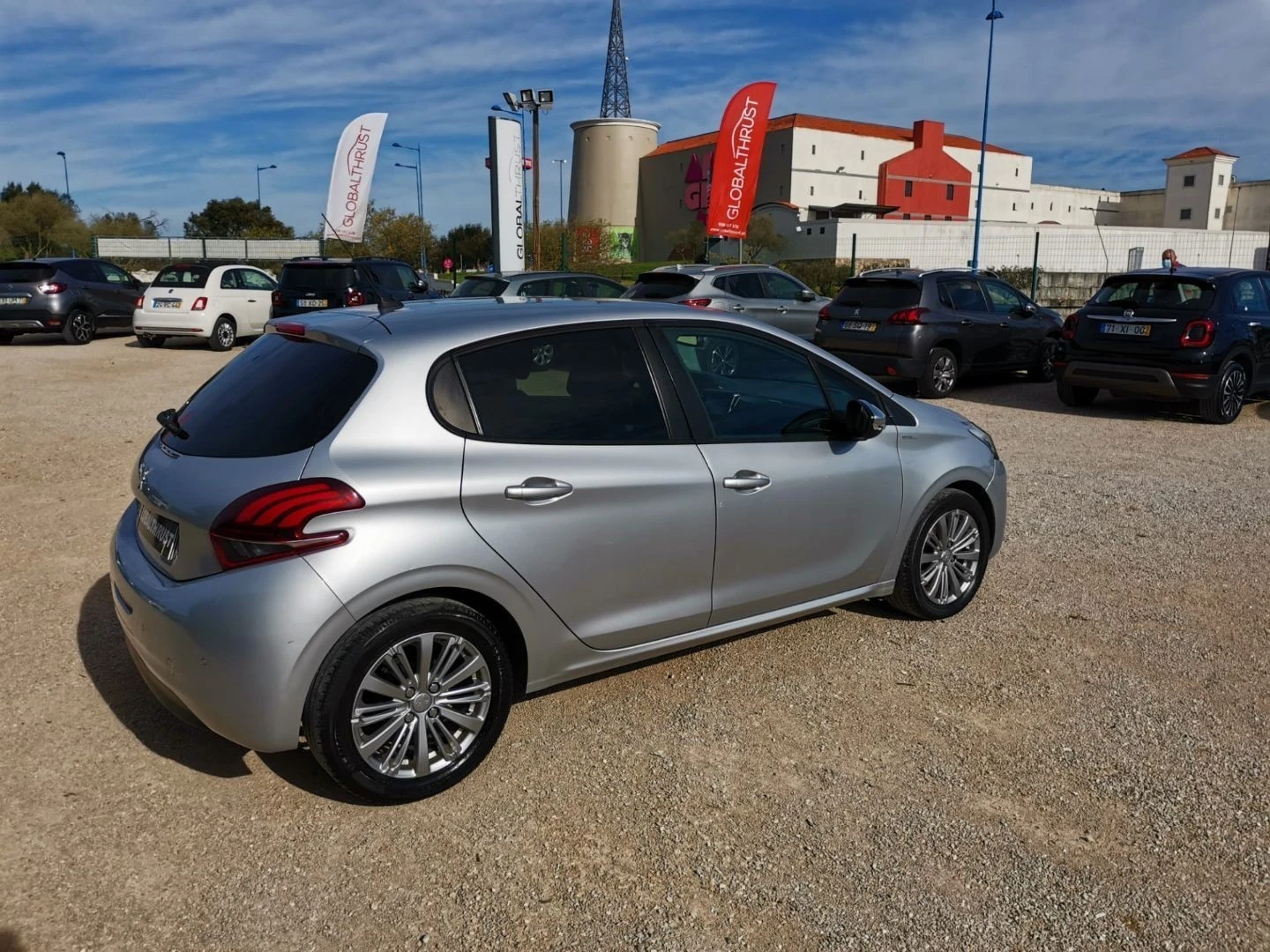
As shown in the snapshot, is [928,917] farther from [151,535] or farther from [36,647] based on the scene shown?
[36,647]

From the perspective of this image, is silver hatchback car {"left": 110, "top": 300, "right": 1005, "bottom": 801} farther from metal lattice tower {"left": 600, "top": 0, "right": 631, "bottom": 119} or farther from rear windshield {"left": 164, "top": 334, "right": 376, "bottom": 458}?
metal lattice tower {"left": 600, "top": 0, "right": 631, "bottom": 119}

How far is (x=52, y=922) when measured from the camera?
107 inches

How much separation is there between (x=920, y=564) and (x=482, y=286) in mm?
10106

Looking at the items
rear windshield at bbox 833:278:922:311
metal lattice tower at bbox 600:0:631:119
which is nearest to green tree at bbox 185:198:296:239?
metal lattice tower at bbox 600:0:631:119

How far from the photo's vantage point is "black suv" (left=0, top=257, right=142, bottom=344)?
58.0 feet

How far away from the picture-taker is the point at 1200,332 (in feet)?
32.9

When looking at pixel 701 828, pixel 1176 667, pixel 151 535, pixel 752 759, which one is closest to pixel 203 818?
pixel 151 535

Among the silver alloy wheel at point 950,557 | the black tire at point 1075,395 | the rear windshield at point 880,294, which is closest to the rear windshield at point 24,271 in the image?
the rear windshield at point 880,294

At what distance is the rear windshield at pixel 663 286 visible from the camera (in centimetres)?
Answer: 1359

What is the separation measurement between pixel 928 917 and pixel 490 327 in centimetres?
233

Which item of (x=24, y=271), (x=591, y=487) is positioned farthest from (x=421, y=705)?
(x=24, y=271)

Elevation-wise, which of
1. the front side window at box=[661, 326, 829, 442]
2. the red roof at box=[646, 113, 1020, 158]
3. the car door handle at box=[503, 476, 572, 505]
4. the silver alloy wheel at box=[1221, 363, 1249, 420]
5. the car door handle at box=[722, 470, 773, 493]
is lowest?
the silver alloy wheel at box=[1221, 363, 1249, 420]

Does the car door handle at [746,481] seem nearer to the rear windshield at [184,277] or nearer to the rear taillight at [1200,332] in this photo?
the rear taillight at [1200,332]

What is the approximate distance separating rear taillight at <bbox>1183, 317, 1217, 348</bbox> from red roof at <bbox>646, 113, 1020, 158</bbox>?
59.6m
